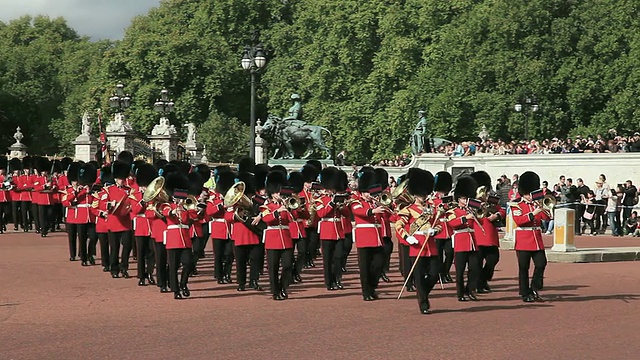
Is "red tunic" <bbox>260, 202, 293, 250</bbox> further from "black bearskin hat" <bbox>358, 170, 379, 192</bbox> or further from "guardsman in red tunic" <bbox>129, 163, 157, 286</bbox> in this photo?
"guardsman in red tunic" <bbox>129, 163, 157, 286</bbox>

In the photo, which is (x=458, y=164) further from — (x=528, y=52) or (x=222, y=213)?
(x=222, y=213)

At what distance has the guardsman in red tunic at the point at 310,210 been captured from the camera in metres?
16.0

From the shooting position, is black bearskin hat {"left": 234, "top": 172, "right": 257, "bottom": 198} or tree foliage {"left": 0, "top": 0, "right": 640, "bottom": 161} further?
tree foliage {"left": 0, "top": 0, "right": 640, "bottom": 161}

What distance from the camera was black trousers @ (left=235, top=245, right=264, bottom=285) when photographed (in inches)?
559

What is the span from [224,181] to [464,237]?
398 centimetres

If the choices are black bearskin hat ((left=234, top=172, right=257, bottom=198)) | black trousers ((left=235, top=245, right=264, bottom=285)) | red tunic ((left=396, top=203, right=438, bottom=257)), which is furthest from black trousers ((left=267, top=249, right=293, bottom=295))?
black bearskin hat ((left=234, top=172, right=257, bottom=198))

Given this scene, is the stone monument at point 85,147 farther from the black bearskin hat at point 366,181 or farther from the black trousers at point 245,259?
the black bearskin hat at point 366,181

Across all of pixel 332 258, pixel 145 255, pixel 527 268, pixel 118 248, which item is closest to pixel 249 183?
pixel 332 258

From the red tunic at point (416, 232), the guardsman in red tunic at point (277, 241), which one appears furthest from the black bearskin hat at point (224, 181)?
the red tunic at point (416, 232)

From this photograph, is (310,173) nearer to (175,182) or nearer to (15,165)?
(175,182)

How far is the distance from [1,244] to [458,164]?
18731mm

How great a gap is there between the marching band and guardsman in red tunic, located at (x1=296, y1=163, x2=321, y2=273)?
0.13ft

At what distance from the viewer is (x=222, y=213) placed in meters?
15.5

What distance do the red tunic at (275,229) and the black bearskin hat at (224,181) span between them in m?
2.10
